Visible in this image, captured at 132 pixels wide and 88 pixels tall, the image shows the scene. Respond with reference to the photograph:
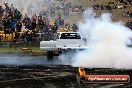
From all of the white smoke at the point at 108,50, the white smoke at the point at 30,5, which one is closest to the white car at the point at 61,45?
the white smoke at the point at 108,50

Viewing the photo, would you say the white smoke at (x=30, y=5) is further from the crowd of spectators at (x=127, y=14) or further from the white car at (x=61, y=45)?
the white car at (x=61, y=45)

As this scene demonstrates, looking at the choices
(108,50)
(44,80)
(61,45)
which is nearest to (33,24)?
(61,45)

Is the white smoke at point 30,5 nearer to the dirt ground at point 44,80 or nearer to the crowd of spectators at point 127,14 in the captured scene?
the crowd of spectators at point 127,14

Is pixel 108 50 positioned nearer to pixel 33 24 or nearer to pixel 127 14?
pixel 33 24

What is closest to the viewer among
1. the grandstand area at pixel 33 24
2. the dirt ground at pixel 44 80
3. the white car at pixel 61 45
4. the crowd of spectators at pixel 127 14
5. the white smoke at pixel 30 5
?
the dirt ground at pixel 44 80

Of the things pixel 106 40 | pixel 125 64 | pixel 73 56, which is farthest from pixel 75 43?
pixel 125 64

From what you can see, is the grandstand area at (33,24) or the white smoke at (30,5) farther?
the white smoke at (30,5)

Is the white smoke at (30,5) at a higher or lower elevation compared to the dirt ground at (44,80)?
higher

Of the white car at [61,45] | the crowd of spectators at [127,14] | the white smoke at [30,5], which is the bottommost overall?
the white car at [61,45]

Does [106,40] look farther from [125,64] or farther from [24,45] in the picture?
[24,45]

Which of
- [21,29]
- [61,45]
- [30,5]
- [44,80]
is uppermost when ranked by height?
[30,5]

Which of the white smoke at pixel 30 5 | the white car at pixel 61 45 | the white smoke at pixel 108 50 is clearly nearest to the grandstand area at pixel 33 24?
the white smoke at pixel 30 5

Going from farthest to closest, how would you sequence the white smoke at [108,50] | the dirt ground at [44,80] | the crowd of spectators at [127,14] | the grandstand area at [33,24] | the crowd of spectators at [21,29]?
the crowd of spectators at [127,14] < the grandstand area at [33,24] < the crowd of spectators at [21,29] < the white smoke at [108,50] < the dirt ground at [44,80]

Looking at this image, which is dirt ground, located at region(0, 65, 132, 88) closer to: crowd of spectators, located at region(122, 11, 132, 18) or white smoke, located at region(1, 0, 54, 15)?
white smoke, located at region(1, 0, 54, 15)
